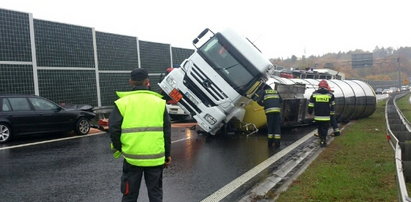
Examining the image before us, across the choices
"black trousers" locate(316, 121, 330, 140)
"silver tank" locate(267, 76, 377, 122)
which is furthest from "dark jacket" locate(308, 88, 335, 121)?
"silver tank" locate(267, 76, 377, 122)

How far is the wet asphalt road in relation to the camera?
567 cm

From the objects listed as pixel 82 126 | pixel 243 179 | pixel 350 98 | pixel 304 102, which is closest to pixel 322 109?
pixel 304 102

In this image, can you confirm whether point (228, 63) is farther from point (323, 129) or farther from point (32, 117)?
point (32, 117)

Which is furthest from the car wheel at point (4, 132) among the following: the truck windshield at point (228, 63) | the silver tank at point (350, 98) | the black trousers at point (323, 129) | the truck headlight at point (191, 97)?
the silver tank at point (350, 98)

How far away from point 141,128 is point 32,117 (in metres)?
8.53

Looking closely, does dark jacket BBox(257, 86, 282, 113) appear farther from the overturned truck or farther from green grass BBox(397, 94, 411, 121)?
green grass BBox(397, 94, 411, 121)

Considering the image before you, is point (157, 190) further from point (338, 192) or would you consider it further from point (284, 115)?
point (284, 115)

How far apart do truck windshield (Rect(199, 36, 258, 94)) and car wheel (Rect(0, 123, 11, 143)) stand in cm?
572

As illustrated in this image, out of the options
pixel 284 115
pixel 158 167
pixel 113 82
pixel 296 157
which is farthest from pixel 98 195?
pixel 113 82

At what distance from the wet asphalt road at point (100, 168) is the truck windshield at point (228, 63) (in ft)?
5.55

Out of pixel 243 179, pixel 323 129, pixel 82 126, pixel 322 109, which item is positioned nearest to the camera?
pixel 243 179

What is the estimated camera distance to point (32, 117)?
11148 mm

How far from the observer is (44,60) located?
1550 centimetres

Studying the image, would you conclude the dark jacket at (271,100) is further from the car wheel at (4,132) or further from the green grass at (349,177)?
the car wheel at (4,132)
